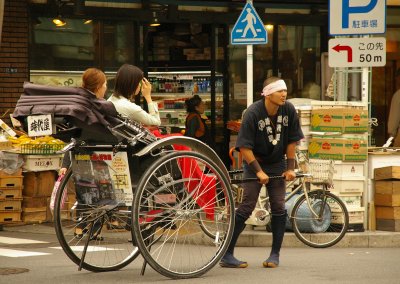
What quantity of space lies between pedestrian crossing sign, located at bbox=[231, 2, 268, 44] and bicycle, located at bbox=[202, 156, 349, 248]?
2025mm

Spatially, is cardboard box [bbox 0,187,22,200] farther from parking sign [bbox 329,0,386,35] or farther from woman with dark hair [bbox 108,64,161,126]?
woman with dark hair [bbox 108,64,161,126]

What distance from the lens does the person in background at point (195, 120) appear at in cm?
1827

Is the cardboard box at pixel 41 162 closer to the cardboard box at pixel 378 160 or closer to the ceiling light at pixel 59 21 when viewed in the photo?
the ceiling light at pixel 59 21

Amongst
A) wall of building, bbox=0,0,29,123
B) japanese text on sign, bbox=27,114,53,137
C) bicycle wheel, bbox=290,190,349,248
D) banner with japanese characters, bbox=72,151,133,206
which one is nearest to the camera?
japanese text on sign, bbox=27,114,53,137

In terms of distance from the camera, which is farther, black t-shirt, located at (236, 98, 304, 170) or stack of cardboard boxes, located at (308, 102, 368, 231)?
stack of cardboard boxes, located at (308, 102, 368, 231)

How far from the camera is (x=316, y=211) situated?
Result: 12.3 metres

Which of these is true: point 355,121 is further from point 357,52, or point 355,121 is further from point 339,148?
point 357,52

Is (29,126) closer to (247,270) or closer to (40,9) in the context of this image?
(247,270)

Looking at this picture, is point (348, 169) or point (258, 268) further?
point (348, 169)

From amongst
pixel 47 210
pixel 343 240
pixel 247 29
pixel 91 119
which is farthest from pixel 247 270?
pixel 47 210

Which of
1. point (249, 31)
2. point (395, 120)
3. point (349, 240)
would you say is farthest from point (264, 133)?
point (395, 120)

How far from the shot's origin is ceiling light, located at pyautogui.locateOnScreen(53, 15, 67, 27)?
17.7 m

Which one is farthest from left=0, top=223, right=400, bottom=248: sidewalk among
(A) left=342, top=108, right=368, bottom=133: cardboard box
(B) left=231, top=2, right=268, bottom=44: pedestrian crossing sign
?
(B) left=231, top=2, right=268, bottom=44: pedestrian crossing sign

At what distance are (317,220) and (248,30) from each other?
2916mm
